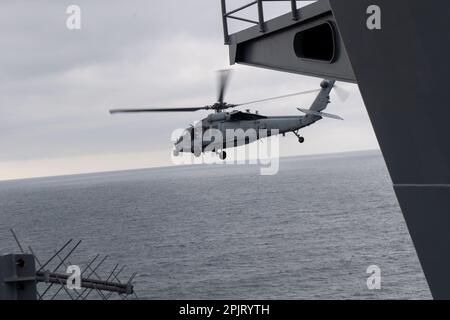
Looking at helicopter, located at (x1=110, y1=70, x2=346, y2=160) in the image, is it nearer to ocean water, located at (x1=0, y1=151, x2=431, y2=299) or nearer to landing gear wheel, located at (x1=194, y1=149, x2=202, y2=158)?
landing gear wheel, located at (x1=194, y1=149, x2=202, y2=158)

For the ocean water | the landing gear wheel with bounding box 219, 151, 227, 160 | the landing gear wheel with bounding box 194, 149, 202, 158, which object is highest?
the landing gear wheel with bounding box 194, 149, 202, 158

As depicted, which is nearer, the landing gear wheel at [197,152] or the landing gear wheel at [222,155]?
the landing gear wheel at [222,155]

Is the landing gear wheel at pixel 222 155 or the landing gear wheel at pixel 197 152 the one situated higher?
the landing gear wheel at pixel 197 152

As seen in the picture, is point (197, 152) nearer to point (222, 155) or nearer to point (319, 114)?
point (222, 155)

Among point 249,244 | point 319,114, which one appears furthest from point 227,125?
point 249,244

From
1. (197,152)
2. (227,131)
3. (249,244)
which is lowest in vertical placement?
(249,244)

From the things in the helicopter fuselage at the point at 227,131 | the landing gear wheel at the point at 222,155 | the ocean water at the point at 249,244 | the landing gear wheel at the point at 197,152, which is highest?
the helicopter fuselage at the point at 227,131

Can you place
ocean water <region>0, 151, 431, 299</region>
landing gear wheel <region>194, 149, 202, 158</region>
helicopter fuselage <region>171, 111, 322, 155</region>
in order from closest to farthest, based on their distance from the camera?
landing gear wheel <region>194, 149, 202, 158</region>
helicopter fuselage <region>171, 111, 322, 155</region>
ocean water <region>0, 151, 431, 299</region>

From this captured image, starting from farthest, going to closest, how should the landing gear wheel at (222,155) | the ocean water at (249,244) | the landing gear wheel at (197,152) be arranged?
1. the ocean water at (249,244)
2. the landing gear wheel at (197,152)
3. the landing gear wheel at (222,155)

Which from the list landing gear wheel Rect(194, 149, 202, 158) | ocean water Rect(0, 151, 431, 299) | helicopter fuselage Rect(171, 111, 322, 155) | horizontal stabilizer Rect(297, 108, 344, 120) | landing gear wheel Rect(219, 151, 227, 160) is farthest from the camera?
ocean water Rect(0, 151, 431, 299)

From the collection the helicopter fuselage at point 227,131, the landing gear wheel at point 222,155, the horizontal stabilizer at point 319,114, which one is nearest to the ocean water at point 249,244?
the horizontal stabilizer at point 319,114

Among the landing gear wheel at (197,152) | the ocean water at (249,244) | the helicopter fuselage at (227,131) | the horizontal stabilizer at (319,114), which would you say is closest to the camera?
the landing gear wheel at (197,152)

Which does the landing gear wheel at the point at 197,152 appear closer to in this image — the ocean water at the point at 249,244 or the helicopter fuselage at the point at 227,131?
the helicopter fuselage at the point at 227,131

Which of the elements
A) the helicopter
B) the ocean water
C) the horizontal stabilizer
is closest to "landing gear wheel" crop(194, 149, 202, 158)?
the helicopter
